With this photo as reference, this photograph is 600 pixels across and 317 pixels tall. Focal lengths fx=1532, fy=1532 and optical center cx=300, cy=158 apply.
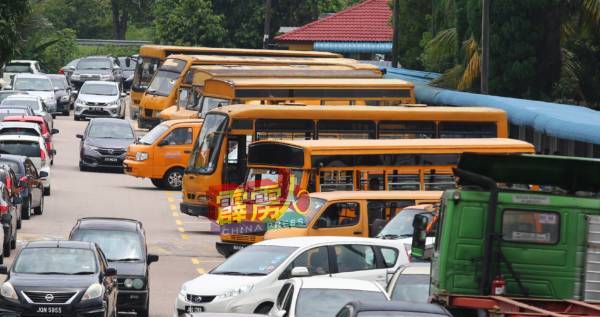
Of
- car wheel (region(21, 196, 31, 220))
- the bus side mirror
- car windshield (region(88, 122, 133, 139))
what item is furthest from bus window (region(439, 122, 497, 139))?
car windshield (region(88, 122, 133, 139))

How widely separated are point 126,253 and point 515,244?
29.6 ft

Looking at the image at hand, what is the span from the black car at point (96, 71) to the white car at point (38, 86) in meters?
9.31

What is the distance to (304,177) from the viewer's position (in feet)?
92.2

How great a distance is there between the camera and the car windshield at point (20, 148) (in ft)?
125

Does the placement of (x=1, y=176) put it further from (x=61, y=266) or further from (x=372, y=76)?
(x=372, y=76)

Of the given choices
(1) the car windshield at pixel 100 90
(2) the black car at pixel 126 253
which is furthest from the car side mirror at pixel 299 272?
(1) the car windshield at pixel 100 90

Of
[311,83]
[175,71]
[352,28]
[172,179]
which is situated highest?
[352,28]

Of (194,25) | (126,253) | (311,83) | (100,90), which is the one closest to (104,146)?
(311,83)

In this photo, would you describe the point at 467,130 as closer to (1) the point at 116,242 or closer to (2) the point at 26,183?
(2) the point at 26,183

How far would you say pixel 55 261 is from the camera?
68.0 feet

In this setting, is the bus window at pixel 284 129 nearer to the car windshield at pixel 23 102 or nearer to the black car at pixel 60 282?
the black car at pixel 60 282

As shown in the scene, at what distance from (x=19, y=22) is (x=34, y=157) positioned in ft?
30.7

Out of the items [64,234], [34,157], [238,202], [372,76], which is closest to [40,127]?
[34,157]

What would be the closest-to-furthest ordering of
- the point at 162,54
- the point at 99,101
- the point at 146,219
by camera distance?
the point at 146,219 → the point at 162,54 → the point at 99,101
